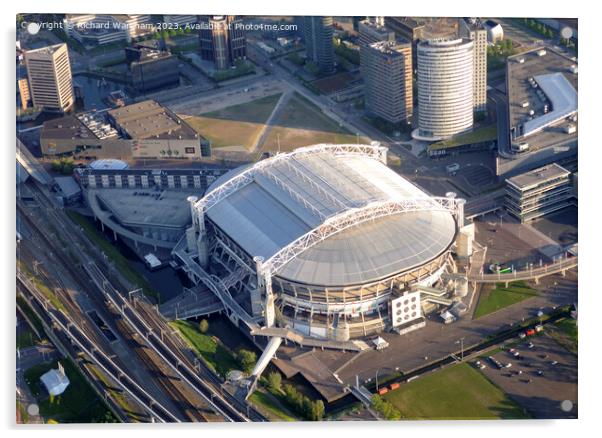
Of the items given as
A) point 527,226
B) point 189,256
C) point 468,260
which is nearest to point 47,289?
point 189,256

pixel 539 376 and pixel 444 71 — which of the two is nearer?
pixel 539 376

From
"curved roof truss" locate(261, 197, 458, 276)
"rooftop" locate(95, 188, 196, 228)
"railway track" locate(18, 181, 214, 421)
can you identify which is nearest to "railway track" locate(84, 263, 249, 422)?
"railway track" locate(18, 181, 214, 421)

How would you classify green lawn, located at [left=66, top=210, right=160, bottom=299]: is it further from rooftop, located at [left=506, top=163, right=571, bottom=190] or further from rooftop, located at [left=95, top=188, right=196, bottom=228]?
rooftop, located at [left=506, top=163, right=571, bottom=190]

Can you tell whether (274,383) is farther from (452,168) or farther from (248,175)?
(452,168)

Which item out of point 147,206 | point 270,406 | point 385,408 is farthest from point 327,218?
point 147,206

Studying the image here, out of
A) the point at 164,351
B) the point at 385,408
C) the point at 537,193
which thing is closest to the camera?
the point at 385,408

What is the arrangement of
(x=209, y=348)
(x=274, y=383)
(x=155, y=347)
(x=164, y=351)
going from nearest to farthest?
(x=274, y=383), (x=164, y=351), (x=155, y=347), (x=209, y=348)
